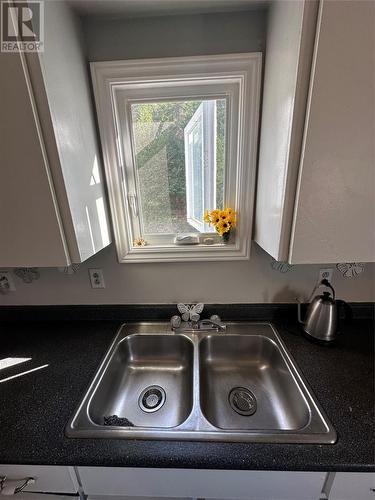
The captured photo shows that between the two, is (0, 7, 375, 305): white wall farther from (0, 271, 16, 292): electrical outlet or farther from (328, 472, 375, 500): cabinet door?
(328, 472, 375, 500): cabinet door

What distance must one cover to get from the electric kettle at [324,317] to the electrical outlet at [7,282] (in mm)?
1562

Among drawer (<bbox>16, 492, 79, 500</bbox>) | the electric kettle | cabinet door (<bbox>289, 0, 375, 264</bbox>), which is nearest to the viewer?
cabinet door (<bbox>289, 0, 375, 264</bbox>)

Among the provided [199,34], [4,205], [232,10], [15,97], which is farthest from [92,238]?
[232,10]

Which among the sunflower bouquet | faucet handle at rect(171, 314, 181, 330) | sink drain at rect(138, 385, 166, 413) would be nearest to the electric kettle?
the sunflower bouquet

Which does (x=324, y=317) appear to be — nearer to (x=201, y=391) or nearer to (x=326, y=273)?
(x=326, y=273)

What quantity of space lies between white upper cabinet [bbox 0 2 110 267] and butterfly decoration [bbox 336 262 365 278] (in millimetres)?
1208

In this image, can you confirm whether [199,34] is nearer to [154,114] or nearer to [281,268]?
[154,114]

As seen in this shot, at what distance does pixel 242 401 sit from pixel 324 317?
1.71ft

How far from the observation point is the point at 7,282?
1217mm

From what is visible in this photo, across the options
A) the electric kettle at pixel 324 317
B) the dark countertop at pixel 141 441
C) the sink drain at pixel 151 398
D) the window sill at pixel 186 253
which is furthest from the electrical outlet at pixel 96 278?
the electric kettle at pixel 324 317

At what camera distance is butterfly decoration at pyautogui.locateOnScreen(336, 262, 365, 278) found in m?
1.12

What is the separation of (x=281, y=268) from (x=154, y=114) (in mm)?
991

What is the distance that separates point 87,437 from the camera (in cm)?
68

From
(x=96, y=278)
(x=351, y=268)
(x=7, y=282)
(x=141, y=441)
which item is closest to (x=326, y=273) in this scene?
(x=351, y=268)
